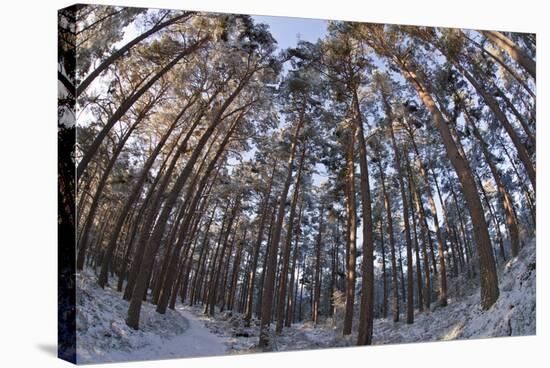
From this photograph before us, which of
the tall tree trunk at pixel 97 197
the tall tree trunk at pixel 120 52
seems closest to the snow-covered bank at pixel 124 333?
the tall tree trunk at pixel 97 197

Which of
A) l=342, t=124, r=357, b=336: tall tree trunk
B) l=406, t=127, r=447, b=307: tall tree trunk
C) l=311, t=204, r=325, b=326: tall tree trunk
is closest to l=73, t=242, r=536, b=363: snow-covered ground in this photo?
l=406, t=127, r=447, b=307: tall tree trunk

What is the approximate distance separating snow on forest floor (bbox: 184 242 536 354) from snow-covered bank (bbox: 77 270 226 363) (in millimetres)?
452

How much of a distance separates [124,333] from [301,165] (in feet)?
12.3

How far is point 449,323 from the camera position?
7.70 meters

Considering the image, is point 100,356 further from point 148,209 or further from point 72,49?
point 72,49

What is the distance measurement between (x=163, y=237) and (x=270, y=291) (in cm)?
196

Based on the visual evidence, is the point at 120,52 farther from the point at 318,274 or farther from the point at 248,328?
the point at 318,274

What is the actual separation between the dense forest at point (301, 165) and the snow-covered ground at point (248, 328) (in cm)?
14

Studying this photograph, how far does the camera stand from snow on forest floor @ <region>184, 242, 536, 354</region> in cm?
693

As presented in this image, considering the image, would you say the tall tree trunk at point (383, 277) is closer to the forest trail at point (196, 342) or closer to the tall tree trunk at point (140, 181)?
the forest trail at point (196, 342)

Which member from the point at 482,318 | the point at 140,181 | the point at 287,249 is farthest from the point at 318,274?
the point at 140,181

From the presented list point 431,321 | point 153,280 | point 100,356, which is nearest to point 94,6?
point 153,280

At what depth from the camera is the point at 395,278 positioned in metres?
9.02

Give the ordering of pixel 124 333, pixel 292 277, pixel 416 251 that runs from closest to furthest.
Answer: pixel 124 333 < pixel 416 251 < pixel 292 277
